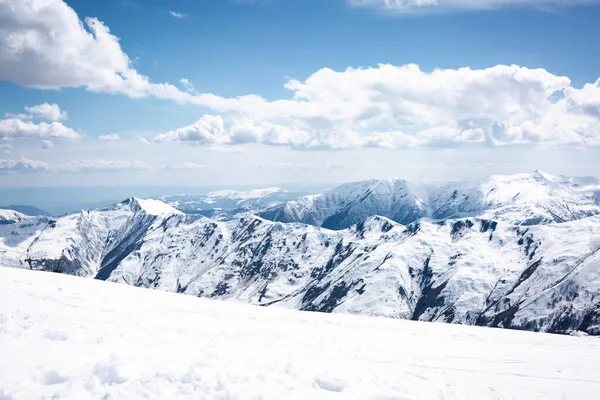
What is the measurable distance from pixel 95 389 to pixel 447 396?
46.8 ft

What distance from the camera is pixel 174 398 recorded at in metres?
13.0

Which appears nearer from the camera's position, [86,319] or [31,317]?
[31,317]

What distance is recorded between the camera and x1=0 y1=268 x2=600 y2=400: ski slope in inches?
555

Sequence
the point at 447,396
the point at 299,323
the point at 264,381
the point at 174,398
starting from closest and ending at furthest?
the point at 174,398, the point at 264,381, the point at 447,396, the point at 299,323

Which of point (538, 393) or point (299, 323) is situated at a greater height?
point (538, 393)

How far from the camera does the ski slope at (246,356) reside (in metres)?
14.1

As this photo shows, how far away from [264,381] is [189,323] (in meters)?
13.8

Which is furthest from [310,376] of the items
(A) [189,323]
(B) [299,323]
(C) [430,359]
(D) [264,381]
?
(B) [299,323]

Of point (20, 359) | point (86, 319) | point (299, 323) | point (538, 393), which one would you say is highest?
point (20, 359)

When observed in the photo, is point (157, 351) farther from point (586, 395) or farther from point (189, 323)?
point (586, 395)

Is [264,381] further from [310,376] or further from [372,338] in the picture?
[372,338]

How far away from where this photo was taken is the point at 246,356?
18953 millimetres

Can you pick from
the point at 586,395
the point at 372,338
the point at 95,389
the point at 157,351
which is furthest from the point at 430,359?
the point at 95,389

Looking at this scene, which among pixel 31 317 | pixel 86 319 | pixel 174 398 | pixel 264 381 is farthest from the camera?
pixel 86 319
